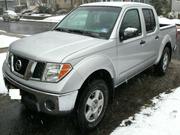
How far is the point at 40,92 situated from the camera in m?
3.33

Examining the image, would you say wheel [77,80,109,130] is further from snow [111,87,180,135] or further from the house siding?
the house siding

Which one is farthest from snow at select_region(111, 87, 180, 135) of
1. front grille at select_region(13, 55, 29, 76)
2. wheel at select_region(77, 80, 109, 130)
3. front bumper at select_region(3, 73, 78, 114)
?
front grille at select_region(13, 55, 29, 76)

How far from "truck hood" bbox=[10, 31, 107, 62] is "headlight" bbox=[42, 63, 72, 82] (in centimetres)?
8

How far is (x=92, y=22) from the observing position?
465 cm

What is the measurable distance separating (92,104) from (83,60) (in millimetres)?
683

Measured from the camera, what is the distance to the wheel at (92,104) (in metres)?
3.56

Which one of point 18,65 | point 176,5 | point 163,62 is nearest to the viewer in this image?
point 18,65

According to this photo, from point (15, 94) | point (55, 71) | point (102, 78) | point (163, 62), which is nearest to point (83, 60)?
point (55, 71)

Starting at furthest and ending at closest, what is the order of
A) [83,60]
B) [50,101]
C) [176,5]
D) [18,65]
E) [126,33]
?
[176,5]
[126,33]
[18,65]
[83,60]
[50,101]

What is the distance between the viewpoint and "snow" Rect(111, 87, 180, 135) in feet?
12.6

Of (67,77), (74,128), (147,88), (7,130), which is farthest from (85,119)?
(147,88)

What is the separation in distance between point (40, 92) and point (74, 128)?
3.25 ft

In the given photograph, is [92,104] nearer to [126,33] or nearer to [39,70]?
[39,70]

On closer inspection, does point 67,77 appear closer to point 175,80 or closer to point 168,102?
point 168,102
